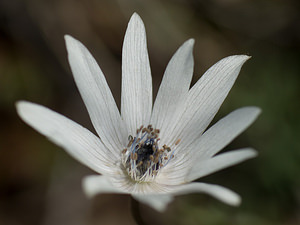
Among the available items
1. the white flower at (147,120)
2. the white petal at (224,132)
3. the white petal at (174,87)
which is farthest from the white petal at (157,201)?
the white petal at (174,87)

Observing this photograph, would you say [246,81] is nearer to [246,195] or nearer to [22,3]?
[246,195]

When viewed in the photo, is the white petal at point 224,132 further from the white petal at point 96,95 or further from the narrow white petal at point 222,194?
the white petal at point 96,95

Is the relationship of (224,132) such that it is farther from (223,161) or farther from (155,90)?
(155,90)

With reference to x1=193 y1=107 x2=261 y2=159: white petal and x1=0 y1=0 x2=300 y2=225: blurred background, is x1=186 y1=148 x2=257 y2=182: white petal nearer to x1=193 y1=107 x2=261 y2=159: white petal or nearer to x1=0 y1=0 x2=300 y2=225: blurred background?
x1=193 y1=107 x2=261 y2=159: white petal

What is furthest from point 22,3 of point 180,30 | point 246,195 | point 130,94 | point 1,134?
point 246,195

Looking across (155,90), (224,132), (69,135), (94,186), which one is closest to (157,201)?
(94,186)
